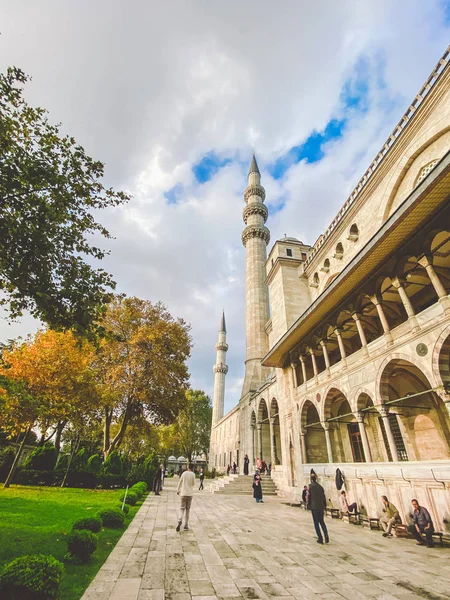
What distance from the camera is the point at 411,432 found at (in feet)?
41.4

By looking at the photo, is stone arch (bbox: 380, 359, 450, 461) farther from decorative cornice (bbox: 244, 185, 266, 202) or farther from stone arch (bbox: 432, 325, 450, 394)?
decorative cornice (bbox: 244, 185, 266, 202)

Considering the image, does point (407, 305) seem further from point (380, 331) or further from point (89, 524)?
point (89, 524)

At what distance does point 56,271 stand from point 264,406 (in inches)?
825

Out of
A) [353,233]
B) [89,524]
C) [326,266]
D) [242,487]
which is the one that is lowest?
[89,524]

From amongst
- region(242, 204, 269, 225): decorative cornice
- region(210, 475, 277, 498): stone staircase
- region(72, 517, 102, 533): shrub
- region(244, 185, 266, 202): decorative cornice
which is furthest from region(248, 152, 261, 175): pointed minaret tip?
region(72, 517, 102, 533): shrub

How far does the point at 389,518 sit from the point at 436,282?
6.66m

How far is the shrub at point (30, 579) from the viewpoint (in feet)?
9.99

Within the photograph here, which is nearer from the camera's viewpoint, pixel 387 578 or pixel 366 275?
pixel 387 578

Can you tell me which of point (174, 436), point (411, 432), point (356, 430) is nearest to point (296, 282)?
point (356, 430)

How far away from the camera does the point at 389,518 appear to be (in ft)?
27.1

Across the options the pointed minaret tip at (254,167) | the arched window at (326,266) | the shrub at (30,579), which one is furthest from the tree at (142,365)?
the pointed minaret tip at (254,167)

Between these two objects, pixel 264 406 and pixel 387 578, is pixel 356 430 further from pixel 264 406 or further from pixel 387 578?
pixel 387 578

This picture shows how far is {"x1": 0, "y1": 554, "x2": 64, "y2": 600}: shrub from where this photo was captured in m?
3.04

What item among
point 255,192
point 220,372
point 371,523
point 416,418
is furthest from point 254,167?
point 371,523
